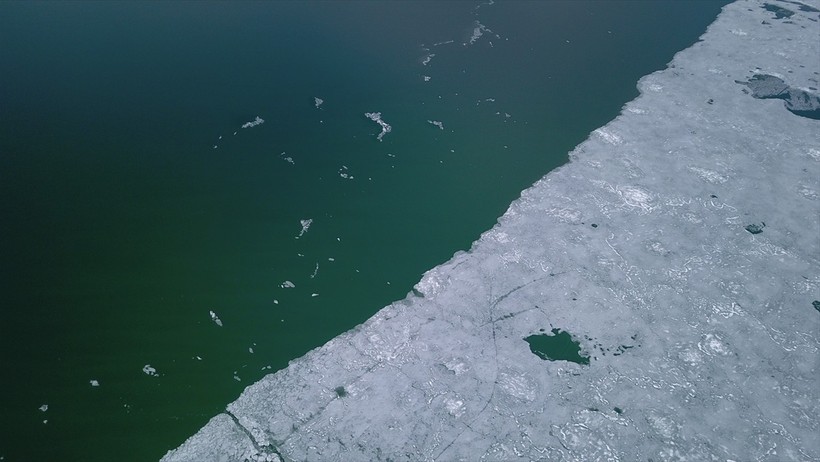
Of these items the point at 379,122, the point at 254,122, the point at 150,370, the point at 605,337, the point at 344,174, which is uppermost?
the point at 254,122

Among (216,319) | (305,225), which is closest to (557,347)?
(305,225)

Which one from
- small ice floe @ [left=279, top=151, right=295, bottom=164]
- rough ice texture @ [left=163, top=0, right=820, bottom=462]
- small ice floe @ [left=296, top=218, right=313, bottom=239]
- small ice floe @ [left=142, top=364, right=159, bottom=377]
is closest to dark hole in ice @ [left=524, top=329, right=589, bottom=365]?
rough ice texture @ [left=163, top=0, right=820, bottom=462]

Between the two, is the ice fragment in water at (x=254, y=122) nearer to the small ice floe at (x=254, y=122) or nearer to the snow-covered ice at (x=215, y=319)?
the small ice floe at (x=254, y=122)

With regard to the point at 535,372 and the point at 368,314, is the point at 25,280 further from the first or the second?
the point at 535,372

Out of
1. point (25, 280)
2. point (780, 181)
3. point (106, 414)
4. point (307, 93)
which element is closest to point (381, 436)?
point (106, 414)

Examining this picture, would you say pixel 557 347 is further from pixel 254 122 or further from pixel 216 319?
pixel 254 122
